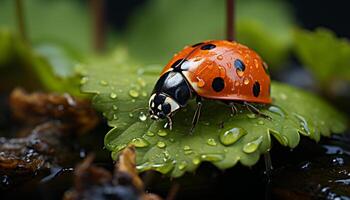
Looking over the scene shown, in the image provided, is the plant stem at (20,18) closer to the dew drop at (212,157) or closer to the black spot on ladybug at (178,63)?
the black spot on ladybug at (178,63)

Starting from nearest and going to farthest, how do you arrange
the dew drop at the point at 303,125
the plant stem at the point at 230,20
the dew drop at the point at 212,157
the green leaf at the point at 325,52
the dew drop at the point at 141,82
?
the dew drop at the point at 212,157 → the dew drop at the point at 303,125 → the dew drop at the point at 141,82 → the plant stem at the point at 230,20 → the green leaf at the point at 325,52

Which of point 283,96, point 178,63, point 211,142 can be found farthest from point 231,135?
point 283,96

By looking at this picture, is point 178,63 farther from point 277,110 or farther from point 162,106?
point 277,110

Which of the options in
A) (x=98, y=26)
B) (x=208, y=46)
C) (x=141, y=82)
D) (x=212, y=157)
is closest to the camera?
(x=212, y=157)

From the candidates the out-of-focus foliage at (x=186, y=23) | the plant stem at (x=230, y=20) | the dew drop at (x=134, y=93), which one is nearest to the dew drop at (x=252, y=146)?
the dew drop at (x=134, y=93)

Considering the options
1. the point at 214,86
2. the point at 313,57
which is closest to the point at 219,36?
the point at 313,57

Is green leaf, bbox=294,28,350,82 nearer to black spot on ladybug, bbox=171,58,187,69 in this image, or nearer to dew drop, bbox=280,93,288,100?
dew drop, bbox=280,93,288,100

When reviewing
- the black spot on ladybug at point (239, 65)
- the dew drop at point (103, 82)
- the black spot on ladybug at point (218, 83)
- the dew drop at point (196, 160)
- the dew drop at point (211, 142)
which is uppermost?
the black spot on ladybug at point (239, 65)

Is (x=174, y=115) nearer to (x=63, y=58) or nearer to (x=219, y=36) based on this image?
(x=63, y=58)
